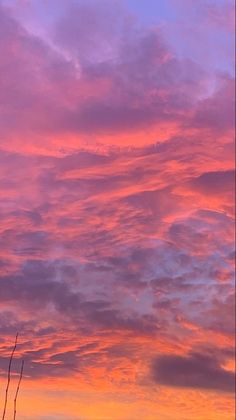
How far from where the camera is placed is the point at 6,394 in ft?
123

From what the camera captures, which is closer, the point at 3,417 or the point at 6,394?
the point at 3,417

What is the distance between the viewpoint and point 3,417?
112 feet

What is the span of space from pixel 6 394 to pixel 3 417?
374cm

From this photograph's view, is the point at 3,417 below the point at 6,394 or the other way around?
below
